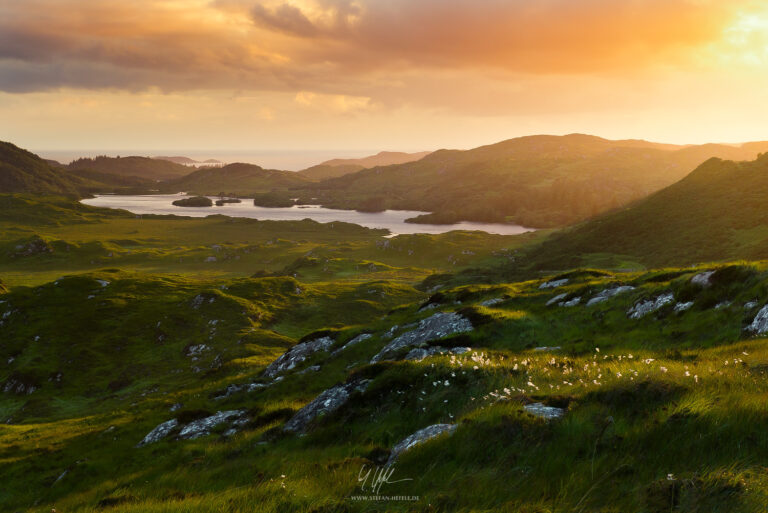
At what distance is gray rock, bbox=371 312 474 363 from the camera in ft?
109

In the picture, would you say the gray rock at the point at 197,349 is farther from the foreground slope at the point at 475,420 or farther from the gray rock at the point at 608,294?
the gray rock at the point at 608,294

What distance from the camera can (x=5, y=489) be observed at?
3039cm

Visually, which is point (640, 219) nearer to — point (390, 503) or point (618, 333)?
point (618, 333)

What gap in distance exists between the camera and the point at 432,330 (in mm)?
34969

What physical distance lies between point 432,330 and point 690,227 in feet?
419

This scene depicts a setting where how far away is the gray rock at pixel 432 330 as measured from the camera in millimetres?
33250

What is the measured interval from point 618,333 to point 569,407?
60.3 feet

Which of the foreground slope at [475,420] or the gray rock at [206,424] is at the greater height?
the foreground slope at [475,420]

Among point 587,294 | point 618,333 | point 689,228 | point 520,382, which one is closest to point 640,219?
point 689,228

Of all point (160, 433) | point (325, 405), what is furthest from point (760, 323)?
point (160, 433)

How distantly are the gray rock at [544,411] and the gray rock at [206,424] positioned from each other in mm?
21376

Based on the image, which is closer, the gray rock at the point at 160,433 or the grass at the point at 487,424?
the grass at the point at 487,424

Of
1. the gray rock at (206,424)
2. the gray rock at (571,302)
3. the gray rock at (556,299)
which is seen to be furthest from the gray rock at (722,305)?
the gray rock at (206,424)

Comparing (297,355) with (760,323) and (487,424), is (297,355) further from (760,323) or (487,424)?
(487,424)
